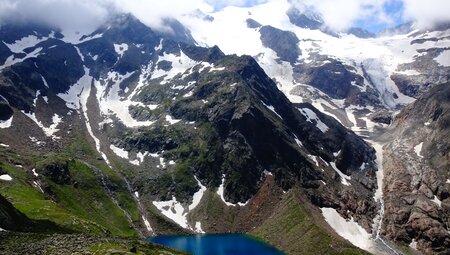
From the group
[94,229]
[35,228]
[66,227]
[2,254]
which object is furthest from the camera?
[94,229]

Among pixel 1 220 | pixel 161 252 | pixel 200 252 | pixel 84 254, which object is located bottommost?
pixel 200 252

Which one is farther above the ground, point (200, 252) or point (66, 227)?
point (66, 227)

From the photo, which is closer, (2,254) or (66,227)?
(2,254)

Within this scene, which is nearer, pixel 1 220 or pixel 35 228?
pixel 1 220

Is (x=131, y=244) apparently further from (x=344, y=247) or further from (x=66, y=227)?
(x=344, y=247)

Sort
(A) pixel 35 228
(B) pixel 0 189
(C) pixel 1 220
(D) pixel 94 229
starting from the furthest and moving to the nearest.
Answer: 1. (B) pixel 0 189
2. (D) pixel 94 229
3. (A) pixel 35 228
4. (C) pixel 1 220

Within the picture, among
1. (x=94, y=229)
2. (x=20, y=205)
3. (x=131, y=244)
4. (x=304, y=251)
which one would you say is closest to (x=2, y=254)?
(x=131, y=244)

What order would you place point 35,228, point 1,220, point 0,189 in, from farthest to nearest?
point 0,189, point 35,228, point 1,220

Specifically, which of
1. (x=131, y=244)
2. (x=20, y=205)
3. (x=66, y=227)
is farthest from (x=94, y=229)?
(x=131, y=244)

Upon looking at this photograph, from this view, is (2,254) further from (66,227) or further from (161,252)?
(66,227)
